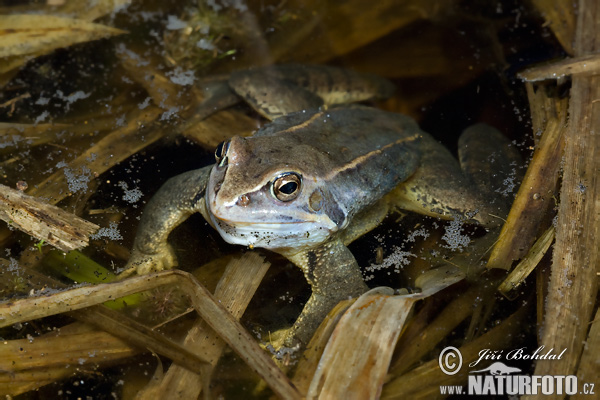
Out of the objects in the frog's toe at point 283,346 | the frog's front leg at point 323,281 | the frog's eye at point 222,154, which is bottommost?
the frog's toe at point 283,346

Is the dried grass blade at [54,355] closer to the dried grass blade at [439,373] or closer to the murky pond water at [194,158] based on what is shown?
the murky pond water at [194,158]

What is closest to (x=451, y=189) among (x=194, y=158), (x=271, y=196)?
(x=271, y=196)

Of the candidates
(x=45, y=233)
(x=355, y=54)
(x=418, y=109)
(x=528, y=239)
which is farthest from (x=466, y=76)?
(x=45, y=233)

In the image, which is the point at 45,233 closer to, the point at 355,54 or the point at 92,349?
the point at 92,349

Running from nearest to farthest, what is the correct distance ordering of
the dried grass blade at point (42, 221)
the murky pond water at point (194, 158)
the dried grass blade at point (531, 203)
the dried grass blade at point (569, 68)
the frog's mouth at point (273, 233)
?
the murky pond water at point (194, 158) < the frog's mouth at point (273, 233) < the dried grass blade at point (42, 221) < the dried grass blade at point (531, 203) < the dried grass blade at point (569, 68)

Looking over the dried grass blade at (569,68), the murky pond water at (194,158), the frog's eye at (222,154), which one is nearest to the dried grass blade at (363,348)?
the murky pond water at (194,158)

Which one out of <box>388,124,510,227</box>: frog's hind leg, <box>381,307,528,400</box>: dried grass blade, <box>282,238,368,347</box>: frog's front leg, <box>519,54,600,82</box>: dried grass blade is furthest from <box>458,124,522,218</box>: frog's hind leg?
<box>282,238,368,347</box>: frog's front leg

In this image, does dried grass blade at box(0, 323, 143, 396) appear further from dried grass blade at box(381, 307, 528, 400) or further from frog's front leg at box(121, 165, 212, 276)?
dried grass blade at box(381, 307, 528, 400)

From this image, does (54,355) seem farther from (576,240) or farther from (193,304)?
(576,240)
